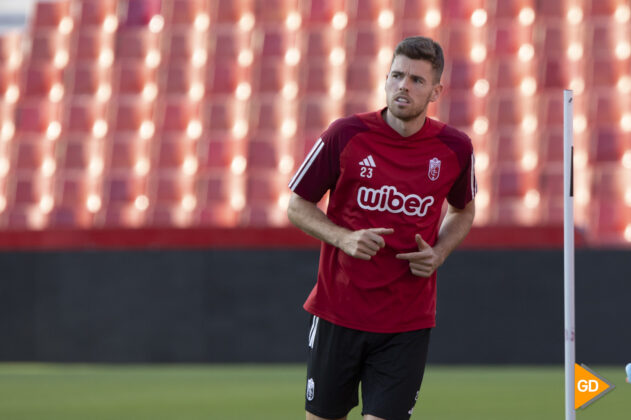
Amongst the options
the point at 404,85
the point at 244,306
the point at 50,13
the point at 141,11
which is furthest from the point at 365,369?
the point at 50,13

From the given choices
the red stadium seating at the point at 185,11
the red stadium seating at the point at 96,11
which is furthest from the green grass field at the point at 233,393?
the red stadium seating at the point at 96,11

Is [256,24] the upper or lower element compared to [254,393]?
upper

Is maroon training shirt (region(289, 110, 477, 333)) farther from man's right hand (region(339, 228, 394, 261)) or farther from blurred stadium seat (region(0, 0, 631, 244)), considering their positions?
blurred stadium seat (region(0, 0, 631, 244))

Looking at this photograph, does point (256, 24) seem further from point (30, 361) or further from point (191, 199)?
point (30, 361)

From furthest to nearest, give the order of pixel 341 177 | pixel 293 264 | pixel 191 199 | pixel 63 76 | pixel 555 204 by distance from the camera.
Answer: pixel 63 76 → pixel 191 199 → pixel 555 204 → pixel 293 264 → pixel 341 177

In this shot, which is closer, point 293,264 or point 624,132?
point 293,264

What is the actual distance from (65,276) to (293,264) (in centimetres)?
201

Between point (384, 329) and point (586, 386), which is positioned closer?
point (384, 329)

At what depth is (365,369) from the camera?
10.7 ft

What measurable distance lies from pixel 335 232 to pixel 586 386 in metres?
0.95

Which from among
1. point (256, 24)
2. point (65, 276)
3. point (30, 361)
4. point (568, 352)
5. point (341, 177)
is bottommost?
point (30, 361)

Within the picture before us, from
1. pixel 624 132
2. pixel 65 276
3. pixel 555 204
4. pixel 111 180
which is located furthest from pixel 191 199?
pixel 624 132

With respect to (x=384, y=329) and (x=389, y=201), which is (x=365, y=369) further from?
(x=389, y=201)

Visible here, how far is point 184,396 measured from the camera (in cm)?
713
